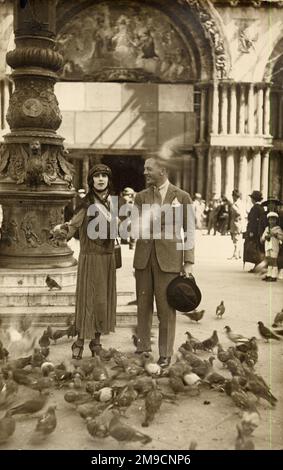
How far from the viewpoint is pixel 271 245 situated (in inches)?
463

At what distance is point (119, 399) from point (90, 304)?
1441mm

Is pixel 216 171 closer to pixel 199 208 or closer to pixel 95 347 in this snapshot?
pixel 199 208

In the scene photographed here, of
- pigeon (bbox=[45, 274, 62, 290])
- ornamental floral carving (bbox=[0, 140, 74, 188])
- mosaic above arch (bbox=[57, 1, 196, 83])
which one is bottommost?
pigeon (bbox=[45, 274, 62, 290])

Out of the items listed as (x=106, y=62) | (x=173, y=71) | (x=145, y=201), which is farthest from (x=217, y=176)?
(x=145, y=201)

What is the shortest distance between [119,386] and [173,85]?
19619mm

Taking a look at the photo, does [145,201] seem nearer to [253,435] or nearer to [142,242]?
[142,242]

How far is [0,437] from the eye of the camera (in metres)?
4.09

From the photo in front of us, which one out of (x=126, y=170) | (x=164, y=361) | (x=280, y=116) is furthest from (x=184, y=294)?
(x=280, y=116)

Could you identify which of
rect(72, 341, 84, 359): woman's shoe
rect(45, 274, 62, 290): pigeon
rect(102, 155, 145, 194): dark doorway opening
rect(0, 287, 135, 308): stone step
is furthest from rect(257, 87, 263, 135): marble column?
A: rect(72, 341, 84, 359): woman's shoe

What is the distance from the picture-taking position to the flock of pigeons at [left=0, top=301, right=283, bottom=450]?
4.12m

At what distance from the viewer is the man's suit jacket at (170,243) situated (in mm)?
5840

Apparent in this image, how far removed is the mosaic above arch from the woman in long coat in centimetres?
1814

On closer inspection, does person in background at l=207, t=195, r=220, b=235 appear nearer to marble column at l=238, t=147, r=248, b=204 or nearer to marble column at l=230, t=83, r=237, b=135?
marble column at l=238, t=147, r=248, b=204

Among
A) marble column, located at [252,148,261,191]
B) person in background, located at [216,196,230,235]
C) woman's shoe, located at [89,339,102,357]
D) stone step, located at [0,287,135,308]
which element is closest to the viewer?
woman's shoe, located at [89,339,102,357]
